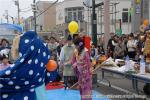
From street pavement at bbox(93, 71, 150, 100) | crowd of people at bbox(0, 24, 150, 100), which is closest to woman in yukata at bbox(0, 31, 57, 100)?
crowd of people at bbox(0, 24, 150, 100)

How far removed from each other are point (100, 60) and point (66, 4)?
60.5 meters

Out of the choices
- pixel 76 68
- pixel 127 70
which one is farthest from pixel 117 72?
pixel 76 68

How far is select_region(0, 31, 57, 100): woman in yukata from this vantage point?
480 centimetres

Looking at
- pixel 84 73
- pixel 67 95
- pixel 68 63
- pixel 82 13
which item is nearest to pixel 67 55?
pixel 68 63

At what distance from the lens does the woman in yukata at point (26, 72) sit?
15.8 ft

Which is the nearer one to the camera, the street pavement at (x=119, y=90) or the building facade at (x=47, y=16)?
the street pavement at (x=119, y=90)

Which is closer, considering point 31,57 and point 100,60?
point 31,57

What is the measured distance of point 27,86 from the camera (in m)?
4.94

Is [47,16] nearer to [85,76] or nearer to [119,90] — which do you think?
[119,90]

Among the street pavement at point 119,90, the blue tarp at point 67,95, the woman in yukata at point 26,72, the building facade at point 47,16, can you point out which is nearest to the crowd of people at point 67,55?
the woman in yukata at point 26,72

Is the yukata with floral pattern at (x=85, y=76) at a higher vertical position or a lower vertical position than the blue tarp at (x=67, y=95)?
higher

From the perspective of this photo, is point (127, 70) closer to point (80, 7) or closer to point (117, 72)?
point (117, 72)

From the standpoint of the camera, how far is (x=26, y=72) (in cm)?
484

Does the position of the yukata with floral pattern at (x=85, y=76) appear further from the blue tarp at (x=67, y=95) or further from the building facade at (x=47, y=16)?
the building facade at (x=47, y=16)
